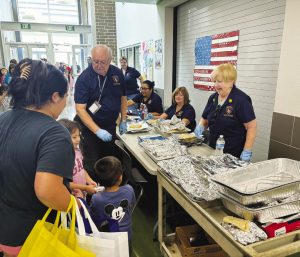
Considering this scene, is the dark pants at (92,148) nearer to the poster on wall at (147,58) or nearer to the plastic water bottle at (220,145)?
the plastic water bottle at (220,145)

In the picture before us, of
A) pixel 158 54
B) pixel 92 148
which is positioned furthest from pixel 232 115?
pixel 158 54

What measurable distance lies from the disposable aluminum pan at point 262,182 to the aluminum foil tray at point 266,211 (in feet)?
0.11

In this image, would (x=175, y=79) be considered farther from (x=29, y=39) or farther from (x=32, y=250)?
(x=29, y=39)

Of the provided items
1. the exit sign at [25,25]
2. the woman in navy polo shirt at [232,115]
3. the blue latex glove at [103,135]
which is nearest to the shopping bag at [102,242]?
the woman in navy polo shirt at [232,115]

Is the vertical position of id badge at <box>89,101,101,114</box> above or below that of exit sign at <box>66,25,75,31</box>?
below

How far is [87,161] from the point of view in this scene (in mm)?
2580

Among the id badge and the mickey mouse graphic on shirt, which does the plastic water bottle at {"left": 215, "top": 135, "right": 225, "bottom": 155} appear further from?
the id badge

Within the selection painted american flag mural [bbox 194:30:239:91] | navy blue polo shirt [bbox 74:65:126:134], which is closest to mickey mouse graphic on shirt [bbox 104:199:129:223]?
navy blue polo shirt [bbox 74:65:126:134]

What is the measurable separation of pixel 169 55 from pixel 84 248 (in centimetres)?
422

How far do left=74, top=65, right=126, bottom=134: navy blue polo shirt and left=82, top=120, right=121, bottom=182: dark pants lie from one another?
15 cm

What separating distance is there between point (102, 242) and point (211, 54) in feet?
10.5

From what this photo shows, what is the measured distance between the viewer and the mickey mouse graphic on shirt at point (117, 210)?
4.89 feet

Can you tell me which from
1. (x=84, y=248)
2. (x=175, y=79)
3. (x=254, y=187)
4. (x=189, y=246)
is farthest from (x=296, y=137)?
(x=175, y=79)

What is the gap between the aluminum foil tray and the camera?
43.2 inches
